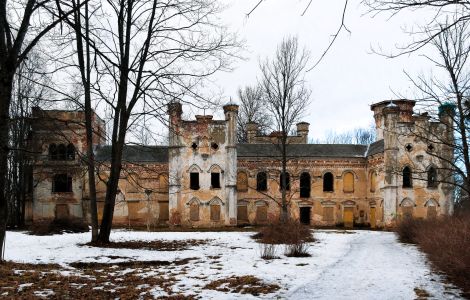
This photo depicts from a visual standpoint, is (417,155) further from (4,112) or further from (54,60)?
(4,112)

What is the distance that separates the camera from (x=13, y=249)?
15.1m

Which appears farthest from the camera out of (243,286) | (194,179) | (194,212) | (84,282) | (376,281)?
(194,179)

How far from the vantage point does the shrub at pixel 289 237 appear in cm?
1489

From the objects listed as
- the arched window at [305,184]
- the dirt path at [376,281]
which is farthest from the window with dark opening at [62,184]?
the dirt path at [376,281]

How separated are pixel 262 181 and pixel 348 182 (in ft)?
24.4

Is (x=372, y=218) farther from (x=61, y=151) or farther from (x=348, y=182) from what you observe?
(x=61, y=151)

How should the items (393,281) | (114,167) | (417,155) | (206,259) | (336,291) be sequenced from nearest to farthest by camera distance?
(336,291)
(393,281)
(206,259)
(114,167)
(417,155)

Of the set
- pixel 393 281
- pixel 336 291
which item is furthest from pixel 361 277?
pixel 336 291

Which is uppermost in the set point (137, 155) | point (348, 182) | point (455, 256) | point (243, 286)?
point (137, 155)

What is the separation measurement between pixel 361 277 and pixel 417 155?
26.3 m

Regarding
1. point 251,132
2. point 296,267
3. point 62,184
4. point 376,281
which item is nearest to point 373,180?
point 251,132

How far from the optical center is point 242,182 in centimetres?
3781

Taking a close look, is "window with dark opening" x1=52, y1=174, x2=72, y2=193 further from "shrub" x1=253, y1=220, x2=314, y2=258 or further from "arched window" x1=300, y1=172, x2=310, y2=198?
"shrub" x1=253, y1=220, x2=314, y2=258

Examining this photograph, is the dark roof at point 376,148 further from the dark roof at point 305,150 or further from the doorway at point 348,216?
the doorway at point 348,216
